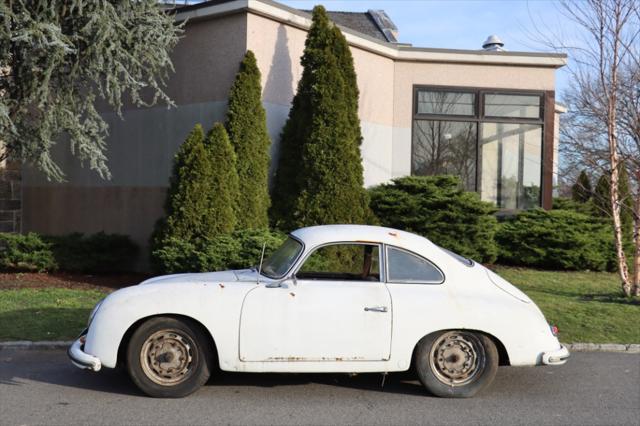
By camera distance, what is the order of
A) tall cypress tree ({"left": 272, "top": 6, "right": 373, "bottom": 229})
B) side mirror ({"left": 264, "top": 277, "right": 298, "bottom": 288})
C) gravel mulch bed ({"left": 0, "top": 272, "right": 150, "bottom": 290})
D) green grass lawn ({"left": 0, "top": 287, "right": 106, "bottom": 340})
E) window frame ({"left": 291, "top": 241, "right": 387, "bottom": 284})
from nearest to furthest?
1. side mirror ({"left": 264, "top": 277, "right": 298, "bottom": 288})
2. window frame ({"left": 291, "top": 241, "right": 387, "bottom": 284})
3. green grass lawn ({"left": 0, "top": 287, "right": 106, "bottom": 340})
4. gravel mulch bed ({"left": 0, "top": 272, "right": 150, "bottom": 290})
5. tall cypress tree ({"left": 272, "top": 6, "right": 373, "bottom": 229})

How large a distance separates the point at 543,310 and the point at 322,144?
473 centimetres

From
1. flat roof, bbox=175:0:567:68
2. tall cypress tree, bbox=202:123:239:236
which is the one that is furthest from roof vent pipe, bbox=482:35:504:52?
tall cypress tree, bbox=202:123:239:236

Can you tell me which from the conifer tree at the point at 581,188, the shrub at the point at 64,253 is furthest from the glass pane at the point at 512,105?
the shrub at the point at 64,253

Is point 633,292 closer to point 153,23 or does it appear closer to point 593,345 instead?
point 593,345

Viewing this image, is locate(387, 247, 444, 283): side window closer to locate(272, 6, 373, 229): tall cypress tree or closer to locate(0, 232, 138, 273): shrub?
locate(272, 6, 373, 229): tall cypress tree

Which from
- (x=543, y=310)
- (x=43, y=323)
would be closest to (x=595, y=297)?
(x=543, y=310)

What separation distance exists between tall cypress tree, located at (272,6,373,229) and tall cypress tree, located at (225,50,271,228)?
0.60m

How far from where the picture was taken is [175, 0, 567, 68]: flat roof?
1215 centimetres

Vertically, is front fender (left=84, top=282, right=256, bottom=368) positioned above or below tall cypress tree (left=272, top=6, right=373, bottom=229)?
below

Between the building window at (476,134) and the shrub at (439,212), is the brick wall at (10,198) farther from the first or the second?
the building window at (476,134)

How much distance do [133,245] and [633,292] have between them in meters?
9.12

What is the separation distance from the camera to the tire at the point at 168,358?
5.75 metres

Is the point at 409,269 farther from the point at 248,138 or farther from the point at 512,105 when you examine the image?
the point at 512,105

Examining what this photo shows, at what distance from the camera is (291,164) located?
1241 centimetres
